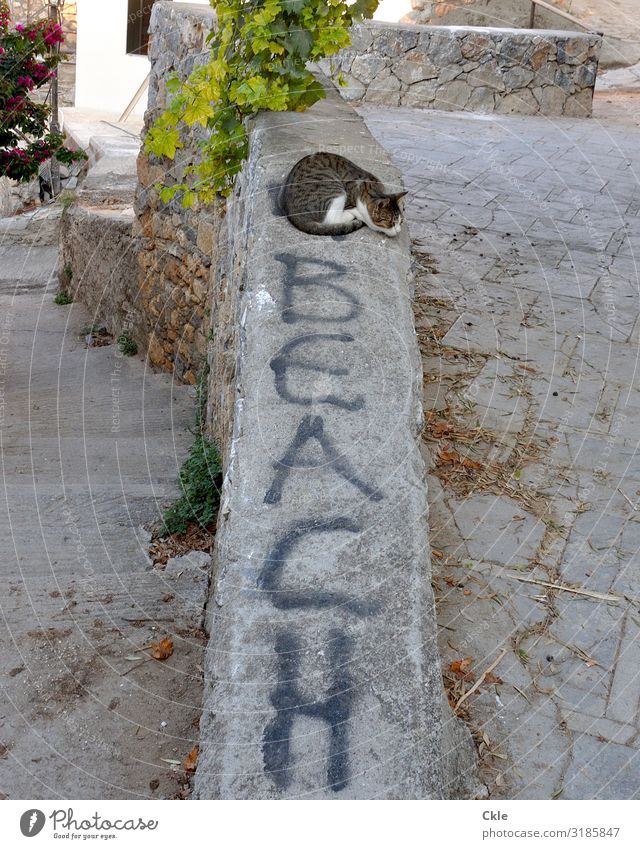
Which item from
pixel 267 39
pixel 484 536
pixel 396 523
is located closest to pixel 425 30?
pixel 267 39

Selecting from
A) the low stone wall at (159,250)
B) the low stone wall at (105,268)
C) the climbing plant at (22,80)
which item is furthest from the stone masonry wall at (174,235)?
the climbing plant at (22,80)

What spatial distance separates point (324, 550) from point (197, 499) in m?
1.61

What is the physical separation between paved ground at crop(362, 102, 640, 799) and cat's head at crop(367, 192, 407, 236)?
31.3 inches

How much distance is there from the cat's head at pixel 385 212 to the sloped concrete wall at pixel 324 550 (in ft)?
0.16

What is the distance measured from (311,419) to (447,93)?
23.4ft

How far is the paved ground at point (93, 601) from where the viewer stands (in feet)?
8.34

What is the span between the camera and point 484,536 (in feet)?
9.57

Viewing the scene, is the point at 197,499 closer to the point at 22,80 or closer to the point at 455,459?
the point at 455,459

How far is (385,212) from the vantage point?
3023mm

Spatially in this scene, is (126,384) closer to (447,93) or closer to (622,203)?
(622,203)

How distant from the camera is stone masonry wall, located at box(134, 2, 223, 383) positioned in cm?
499

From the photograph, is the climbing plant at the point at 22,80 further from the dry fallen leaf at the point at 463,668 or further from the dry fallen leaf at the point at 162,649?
the dry fallen leaf at the point at 463,668

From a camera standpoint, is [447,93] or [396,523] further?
[447,93]
